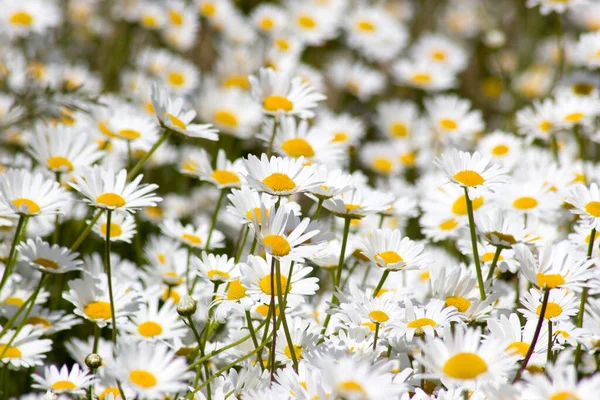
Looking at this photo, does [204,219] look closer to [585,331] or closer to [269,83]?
[269,83]

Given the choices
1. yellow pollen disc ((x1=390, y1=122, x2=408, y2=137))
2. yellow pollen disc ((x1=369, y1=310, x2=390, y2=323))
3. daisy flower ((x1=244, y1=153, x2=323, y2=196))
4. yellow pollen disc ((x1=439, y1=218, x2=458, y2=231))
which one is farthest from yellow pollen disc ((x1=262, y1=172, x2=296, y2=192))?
yellow pollen disc ((x1=390, y1=122, x2=408, y2=137))

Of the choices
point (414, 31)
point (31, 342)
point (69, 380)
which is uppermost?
point (414, 31)

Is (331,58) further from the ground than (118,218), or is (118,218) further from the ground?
(331,58)

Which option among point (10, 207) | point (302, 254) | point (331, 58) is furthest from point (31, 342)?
point (331, 58)

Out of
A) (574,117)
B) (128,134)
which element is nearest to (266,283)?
(128,134)

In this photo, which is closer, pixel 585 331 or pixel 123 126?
pixel 585 331

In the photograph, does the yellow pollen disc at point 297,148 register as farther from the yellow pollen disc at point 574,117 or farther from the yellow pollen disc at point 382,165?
the yellow pollen disc at point 382,165

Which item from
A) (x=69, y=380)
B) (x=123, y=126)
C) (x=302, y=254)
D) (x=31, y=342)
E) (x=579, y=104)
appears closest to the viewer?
(x=302, y=254)

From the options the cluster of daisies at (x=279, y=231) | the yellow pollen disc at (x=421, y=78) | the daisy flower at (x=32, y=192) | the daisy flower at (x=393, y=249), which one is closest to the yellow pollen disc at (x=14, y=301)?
the cluster of daisies at (x=279, y=231)
